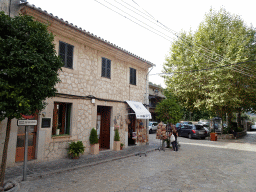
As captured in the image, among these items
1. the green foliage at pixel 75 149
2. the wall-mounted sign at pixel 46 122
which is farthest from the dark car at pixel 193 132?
the wall-mounted sign at pixel 46 122

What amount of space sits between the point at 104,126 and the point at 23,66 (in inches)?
298

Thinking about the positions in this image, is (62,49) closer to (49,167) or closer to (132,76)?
(49,167)

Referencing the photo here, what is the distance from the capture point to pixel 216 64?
55.2ft

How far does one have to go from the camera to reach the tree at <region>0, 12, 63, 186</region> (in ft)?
14.4

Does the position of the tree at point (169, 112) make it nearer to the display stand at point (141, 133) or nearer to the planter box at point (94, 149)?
the display stand at point (141, 133)

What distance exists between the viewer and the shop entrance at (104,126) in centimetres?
1143

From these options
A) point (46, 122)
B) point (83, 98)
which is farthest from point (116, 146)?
point (46, 122)

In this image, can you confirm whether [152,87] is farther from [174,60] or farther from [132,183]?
[132,183]

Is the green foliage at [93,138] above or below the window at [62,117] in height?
below

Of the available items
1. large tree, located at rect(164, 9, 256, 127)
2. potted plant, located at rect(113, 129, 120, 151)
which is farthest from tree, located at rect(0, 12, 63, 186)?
large tree, located at rect(164, 9, 256, 127)

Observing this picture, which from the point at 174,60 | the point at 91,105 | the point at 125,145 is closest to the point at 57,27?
the point at 91,105

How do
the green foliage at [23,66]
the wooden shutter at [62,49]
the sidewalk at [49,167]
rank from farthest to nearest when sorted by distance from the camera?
the wooden shutter at [62,49]
the sidewalk at [49,167]
the green foliage at [23,66]

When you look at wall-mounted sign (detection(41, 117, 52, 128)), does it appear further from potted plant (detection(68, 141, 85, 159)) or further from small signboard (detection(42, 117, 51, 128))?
potted plant (detection(68, 141, 85, 159))

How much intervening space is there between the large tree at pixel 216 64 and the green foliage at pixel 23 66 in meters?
13.1
